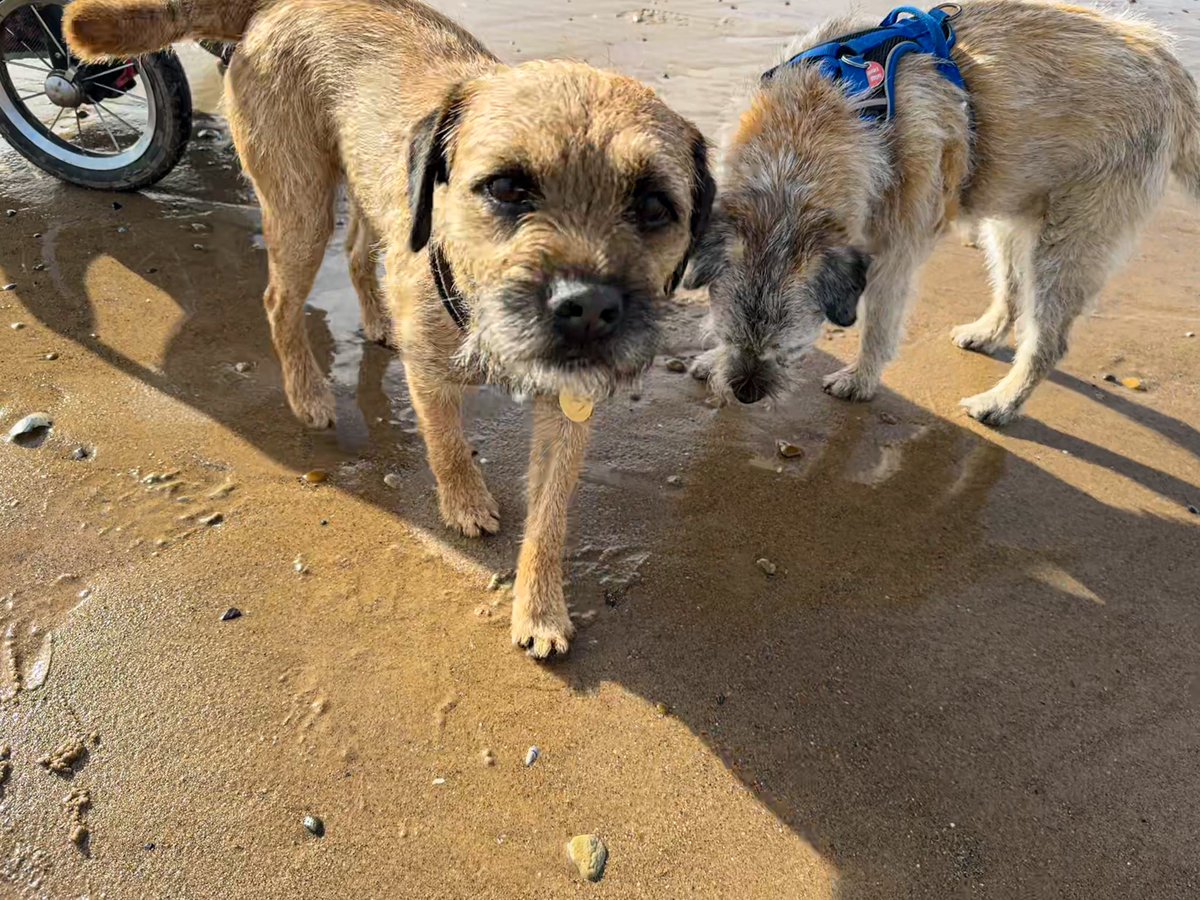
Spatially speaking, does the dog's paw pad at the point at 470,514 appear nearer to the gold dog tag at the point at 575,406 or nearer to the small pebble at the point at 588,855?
the gold dog tag at the point at 575,406

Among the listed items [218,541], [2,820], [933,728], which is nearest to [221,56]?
[218,541]

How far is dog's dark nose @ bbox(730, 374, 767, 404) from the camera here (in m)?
3.16

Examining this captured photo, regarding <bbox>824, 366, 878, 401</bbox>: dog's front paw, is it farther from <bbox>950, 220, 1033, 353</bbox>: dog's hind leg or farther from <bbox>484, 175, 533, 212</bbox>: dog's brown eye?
<bbox>484, 175, 533, 212</bbox>: dog's brown eye

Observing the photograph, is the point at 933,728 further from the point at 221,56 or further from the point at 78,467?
the point at 221,56

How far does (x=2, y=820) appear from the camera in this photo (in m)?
2.01

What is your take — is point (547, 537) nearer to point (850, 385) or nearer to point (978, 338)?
point (850, 385)

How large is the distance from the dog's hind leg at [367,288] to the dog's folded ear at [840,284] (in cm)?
231

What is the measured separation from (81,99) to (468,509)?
13.4ft

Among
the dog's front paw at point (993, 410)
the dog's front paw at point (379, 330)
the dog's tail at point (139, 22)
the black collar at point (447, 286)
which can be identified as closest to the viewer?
the black collar at point (447, 286)

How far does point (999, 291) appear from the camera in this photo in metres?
4.56

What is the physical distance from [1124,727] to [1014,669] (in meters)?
0.38


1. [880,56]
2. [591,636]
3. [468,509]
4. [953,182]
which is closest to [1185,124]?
[953,182]

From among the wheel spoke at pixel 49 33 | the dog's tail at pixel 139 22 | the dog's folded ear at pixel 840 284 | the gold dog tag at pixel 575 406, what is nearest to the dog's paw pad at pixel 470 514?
the gold dog tag at pixel 575 406

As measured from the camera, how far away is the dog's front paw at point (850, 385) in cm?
412
